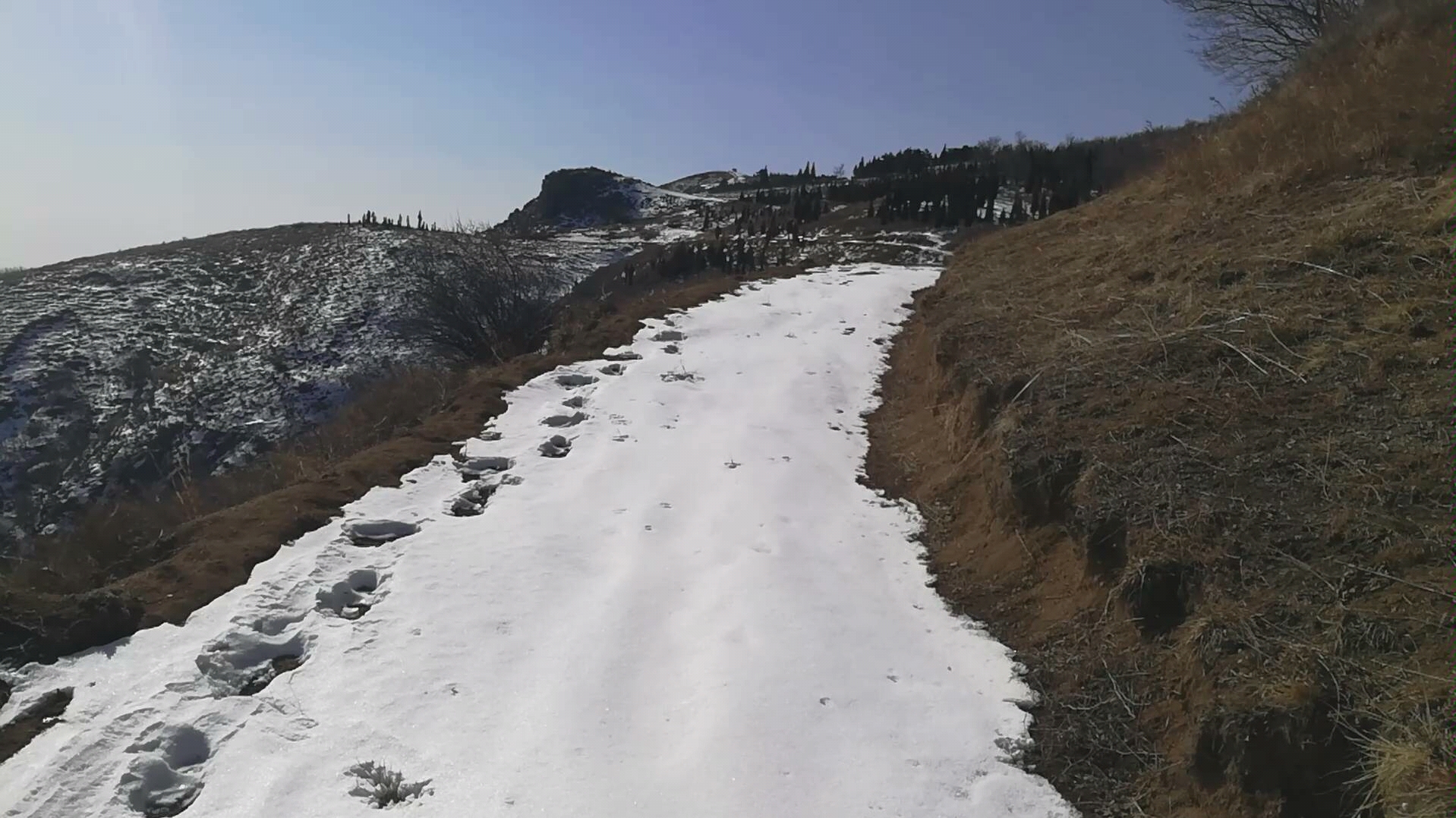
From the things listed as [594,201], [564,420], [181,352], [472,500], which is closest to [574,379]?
[564,420]

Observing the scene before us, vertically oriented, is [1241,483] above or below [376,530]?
above

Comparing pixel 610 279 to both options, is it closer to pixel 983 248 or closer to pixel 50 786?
pixel 983 248

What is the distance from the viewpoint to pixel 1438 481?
12.3 feet

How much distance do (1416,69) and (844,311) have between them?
9.62 meters

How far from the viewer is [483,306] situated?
19.5 m

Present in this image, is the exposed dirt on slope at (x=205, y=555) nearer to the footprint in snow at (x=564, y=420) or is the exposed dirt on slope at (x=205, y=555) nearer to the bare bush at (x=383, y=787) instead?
the footprint in snow at (x=564, y=420)

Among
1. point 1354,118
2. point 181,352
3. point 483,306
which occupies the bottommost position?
point 181,352

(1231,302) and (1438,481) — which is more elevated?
(1231,302)

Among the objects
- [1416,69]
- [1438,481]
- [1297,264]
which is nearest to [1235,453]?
[1438,481]

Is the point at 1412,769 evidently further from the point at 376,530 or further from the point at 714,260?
the point at 714,260

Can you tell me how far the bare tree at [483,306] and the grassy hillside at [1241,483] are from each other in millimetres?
11560

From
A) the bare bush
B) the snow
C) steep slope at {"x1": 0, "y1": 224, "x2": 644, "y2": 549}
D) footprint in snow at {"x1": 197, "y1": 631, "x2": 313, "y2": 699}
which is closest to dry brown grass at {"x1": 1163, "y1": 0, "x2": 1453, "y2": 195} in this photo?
the snow

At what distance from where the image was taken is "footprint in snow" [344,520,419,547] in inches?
244

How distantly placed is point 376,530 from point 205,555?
3.77 ft
